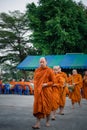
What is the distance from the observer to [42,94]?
926 cm

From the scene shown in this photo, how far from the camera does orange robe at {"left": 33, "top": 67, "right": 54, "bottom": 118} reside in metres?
9.12

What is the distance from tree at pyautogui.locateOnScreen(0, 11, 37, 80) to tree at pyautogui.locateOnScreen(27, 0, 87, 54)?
12.3 m

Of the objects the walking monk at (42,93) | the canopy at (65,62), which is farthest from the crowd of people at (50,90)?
the canopy at (65,62)

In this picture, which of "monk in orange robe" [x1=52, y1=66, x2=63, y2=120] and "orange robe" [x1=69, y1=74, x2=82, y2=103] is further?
"orange robe" [x1=69, y1=74, x2=82, y2=103]

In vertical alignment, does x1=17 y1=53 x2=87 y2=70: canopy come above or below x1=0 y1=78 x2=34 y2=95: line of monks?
above

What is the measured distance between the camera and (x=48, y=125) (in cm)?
931

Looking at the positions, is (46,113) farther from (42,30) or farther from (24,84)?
(42,30)

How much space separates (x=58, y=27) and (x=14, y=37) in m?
17.3

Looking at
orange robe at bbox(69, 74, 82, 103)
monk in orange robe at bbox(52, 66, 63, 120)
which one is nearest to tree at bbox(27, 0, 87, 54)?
orange robe at bbox(69, 74, 82, 103)

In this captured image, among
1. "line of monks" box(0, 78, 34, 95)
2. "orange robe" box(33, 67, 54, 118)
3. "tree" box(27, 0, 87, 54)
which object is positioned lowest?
"line of monks" box(0, 78, 34, 95)

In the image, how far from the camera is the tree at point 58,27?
3903 centimetres

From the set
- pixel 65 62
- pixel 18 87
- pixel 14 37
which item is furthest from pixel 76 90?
pixel 14 37

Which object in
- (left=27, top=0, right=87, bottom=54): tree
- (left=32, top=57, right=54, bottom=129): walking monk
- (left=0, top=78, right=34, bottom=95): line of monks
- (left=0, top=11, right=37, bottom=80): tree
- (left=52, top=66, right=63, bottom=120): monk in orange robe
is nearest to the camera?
(left=32, top=57, right=54, bottom=129): walking monk

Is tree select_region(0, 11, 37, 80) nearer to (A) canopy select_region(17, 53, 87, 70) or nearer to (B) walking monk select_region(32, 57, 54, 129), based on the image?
(A) canopy select_region(17, 53, 87, 70)
